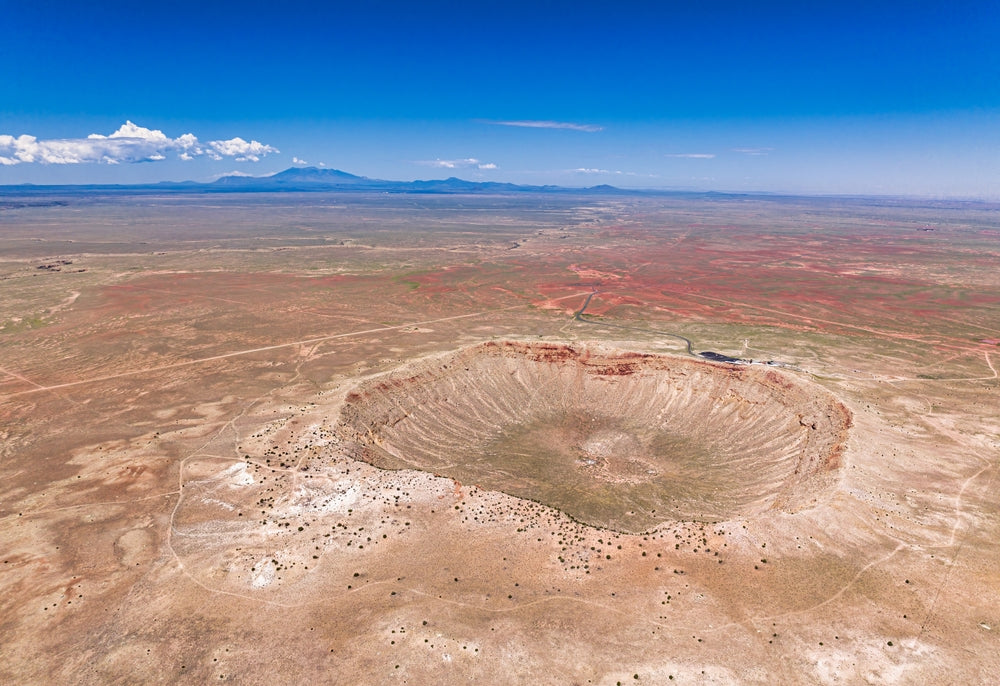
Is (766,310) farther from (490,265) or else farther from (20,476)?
(20,476)

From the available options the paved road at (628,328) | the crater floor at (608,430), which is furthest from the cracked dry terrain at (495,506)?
the paved road at (628,328)

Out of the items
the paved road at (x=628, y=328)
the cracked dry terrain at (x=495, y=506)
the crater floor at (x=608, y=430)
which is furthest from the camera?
the paved road at (x=628, y=328)

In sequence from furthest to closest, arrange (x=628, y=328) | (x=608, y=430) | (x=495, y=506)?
(x=628, y=328) < (x=608, y=430) < (x=495, y=506)

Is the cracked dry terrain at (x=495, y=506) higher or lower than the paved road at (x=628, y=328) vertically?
lower

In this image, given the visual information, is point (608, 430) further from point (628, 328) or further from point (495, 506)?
point (628, 328)

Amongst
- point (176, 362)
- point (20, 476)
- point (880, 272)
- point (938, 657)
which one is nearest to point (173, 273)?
point (176, 362)

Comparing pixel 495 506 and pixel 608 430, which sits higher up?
pixel 495 506

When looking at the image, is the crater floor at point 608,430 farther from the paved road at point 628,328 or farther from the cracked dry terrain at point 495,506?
the paved road at point 628,328

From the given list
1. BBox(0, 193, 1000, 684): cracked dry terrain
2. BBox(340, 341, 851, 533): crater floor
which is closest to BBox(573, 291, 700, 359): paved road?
BBox(0, 193, 1000, 684): cracked dry terrain

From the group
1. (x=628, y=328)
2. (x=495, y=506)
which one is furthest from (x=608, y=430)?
(x=628, y=328)
